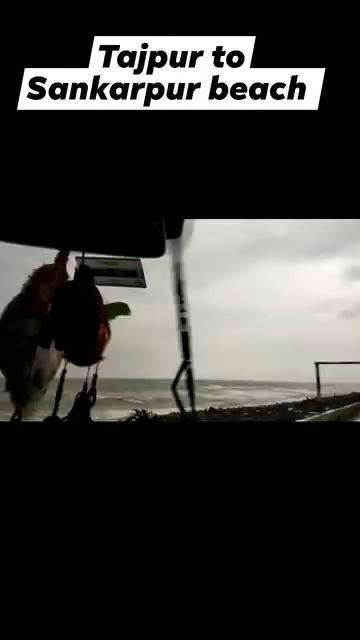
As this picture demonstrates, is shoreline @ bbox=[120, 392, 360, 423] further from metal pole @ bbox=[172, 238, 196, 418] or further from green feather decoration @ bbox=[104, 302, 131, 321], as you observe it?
green feather decoration @ bbox=[104, 302, 131, 321]

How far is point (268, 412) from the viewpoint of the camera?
1.33 metres

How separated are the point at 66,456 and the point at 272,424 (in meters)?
0.55

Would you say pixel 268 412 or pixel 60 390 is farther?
pixel 60 390

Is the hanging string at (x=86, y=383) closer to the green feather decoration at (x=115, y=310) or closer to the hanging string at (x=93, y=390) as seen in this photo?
the hanging string at (x=93, y=390)

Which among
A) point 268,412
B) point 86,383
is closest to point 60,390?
point 86,383

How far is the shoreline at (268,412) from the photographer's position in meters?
1.33

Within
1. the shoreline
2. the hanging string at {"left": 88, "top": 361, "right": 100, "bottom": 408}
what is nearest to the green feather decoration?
the hanging string at {"left": 88, "top": 361, "right": 100, "bottom": 408}

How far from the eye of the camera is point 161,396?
4.55 ft

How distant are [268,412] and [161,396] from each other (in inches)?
11.7

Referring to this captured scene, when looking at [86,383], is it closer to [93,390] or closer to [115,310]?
[93,390]

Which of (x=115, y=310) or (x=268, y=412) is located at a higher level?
(x=115, y=310)

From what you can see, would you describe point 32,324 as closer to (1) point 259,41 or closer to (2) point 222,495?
(2) point 222,495

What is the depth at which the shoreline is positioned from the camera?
52.2 inches

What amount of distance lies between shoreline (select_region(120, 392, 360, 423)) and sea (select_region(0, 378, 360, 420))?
0.01 m
